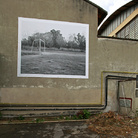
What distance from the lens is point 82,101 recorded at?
734cm

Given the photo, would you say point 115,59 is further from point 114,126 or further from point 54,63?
point 114,126

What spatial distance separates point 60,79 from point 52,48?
1802 millimetres

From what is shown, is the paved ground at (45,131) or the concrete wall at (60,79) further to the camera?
the concrete wall at (60,79)

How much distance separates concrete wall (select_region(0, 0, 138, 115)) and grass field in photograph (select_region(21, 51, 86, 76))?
44cm

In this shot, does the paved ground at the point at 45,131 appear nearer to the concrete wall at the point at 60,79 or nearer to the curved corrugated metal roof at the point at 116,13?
the concrete wall at the point at 60,79

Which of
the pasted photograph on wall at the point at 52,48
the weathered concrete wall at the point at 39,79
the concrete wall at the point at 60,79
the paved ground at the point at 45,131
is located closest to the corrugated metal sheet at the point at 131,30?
the concrete wall at the point at 60,79

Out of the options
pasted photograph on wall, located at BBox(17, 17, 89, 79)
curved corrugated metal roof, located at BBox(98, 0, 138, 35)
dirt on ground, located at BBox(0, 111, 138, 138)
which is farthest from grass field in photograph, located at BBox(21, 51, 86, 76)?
curved corrugated metal roof, located at BBox(98, 0, 138, 35)

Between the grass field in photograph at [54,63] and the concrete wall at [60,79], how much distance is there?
17.2 inches

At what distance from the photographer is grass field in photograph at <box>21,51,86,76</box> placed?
697 centimetres

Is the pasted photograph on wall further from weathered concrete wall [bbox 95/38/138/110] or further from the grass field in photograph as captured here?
weathered concrete wall [bbox 95/38/138/110]

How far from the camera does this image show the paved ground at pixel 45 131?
4688 mm

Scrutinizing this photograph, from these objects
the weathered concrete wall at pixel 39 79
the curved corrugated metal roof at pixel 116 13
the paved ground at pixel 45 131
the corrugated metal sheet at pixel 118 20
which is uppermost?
the curved corrugated metal roof at pixel 116 13

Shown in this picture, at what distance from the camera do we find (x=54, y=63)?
723 centimetres

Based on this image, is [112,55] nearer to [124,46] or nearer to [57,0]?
[124,46]
